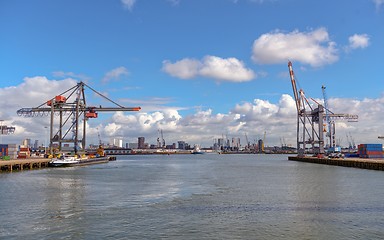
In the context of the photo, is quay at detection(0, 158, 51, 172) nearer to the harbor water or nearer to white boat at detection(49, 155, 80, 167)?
white boat at detection(49, 155, 80, 167)

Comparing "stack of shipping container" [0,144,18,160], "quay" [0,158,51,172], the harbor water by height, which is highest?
"stack of shipping container" [0,144,18,160]

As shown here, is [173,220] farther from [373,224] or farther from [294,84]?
[294,84]

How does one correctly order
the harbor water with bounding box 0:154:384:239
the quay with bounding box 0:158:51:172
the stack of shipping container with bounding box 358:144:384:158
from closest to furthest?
the harbor water with bounding box 0:154:384:239 → the quay with bounding box 0:158:51:172 → the stack of shipping container with bounding box 358:144:384:158

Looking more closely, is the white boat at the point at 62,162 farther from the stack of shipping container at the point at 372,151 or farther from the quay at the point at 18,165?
the stack of shipping container at the point at 372,151

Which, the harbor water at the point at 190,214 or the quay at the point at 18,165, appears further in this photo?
the quay at the point at 18,165

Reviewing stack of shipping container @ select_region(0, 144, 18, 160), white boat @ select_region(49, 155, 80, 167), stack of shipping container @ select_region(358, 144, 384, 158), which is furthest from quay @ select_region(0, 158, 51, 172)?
stack of shipping container @ select_region(358, 144, 384, 158)

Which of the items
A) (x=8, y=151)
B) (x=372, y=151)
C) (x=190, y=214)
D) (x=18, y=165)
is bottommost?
(x=190, y=214)

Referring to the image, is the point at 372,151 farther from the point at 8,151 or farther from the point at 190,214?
the point at 190,214

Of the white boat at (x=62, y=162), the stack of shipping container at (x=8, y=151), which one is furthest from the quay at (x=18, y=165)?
the stack of shipping container at (x=8, y=151)

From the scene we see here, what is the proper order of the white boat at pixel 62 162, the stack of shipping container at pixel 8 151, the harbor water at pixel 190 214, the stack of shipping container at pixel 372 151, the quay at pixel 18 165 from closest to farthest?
the harbor water at pixel 190 214 → the quay at pixel 18 165 → the white boat at pixel 62 162 → the stack of shipping container at pixel 8 151 → the stack of shipping container at pixel 372 151

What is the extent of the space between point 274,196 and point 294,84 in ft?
452

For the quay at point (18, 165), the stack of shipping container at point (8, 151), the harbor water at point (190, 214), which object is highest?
the stack of shipping container at point (8, 151)

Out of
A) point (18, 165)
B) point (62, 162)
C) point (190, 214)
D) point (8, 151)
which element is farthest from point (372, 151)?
point (190, 214)

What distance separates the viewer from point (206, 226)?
77.6ft
